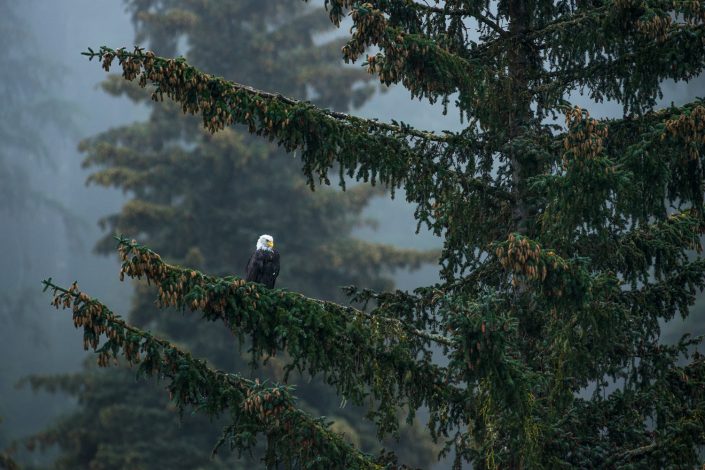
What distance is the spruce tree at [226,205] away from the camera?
21.4 meters

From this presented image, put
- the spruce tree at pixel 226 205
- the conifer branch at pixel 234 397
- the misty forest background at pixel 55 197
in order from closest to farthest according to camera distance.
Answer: the conifer branch at pixel 234 397 → the spruce tree at pixel 226 205 → the misty forest background at pixel 55 197

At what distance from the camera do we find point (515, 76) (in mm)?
7637

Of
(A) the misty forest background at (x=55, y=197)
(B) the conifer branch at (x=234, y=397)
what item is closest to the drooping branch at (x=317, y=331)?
(B) the conifer branch at (x=234, y=397)

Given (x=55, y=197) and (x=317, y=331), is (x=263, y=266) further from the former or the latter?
(x=55, y=197)

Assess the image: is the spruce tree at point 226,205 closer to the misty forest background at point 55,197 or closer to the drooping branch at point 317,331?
the misty forest background at point 55,197

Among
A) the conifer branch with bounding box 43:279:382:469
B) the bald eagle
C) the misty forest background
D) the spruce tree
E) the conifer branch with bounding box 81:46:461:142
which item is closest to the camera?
the conifer branch with bounding box 43:279:382:469

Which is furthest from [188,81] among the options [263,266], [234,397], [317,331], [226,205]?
[226,205]

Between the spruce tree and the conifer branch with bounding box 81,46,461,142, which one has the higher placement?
the spruce tree

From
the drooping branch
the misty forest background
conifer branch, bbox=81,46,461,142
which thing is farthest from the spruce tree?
conifer branch, bbox=81,46,461,142

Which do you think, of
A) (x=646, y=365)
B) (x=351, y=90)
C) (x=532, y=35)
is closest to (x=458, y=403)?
(x=646, y=365)

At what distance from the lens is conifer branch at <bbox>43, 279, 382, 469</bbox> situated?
222 inches

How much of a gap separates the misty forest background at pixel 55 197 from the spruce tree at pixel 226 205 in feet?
31.4

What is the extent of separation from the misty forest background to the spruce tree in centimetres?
957

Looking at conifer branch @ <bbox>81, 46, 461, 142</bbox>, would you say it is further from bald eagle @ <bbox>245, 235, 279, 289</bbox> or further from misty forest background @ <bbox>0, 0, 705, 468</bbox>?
misty forest background @ <bbox>0, 0, 705, 468</bbox>
